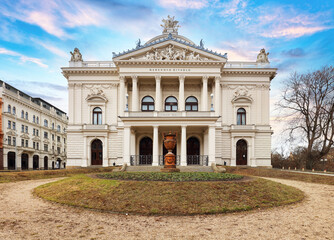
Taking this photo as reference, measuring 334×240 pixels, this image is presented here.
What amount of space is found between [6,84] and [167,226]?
176ft

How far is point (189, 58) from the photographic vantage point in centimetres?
3250

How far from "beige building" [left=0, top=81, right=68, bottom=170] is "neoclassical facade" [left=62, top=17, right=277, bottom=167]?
1938 centimetres

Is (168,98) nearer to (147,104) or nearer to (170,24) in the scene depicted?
(147,104)

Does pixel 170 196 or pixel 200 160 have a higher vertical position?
pixel 170 196

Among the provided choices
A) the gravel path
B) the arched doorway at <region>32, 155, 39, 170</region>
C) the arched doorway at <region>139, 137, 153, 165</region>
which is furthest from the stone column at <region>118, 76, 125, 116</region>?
the arched doorway at <region>32, 155, 39, 170</region>

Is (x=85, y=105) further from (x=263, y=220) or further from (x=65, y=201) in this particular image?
(x=263, y=220)

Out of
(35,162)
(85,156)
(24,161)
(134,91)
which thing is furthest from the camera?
(35,162)

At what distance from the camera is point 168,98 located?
115 feet

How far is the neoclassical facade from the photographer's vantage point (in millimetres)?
32125

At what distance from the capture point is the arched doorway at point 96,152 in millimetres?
34562

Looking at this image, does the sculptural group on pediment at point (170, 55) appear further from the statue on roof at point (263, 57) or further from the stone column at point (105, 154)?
the stone column at point (105, 154)

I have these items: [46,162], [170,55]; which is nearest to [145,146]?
[170,55]

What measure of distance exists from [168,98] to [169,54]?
6.41 meters

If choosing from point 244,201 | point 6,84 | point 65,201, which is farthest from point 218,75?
point 6,84
